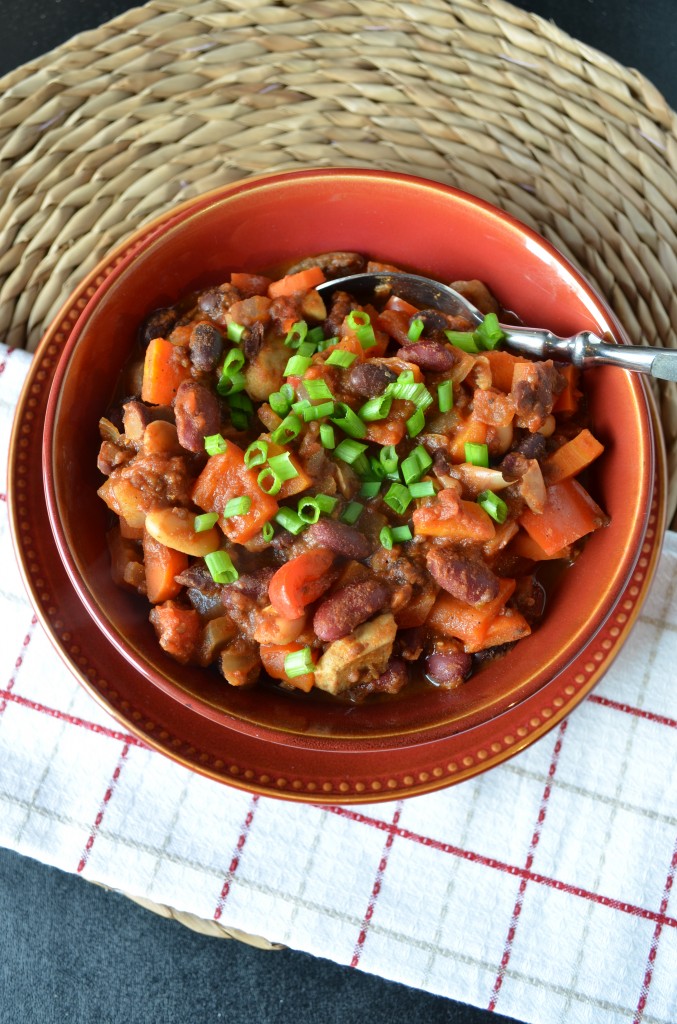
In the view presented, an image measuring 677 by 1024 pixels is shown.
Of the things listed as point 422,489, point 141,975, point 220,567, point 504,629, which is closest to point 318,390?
point 422,489

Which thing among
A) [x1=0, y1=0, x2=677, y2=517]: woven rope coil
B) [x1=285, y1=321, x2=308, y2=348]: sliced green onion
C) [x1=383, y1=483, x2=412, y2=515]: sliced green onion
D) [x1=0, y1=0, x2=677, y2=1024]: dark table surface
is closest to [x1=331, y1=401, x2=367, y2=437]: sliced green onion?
[x1=383, y1=483, x2=412, y2=515]: sliced green onion

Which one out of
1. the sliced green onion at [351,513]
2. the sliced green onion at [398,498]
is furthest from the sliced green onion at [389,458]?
the sliced green onion at [351,513]

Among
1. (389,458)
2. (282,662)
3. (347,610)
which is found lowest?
(282,662)

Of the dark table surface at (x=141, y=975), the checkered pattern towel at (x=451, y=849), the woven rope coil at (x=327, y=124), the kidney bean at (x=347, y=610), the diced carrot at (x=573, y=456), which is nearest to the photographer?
the kidney bean at (x=347, y=610)

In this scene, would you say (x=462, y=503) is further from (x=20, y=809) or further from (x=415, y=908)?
(x=20, y=809)

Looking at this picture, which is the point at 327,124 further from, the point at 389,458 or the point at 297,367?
the point at 389,458

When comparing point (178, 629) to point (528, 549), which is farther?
point (528, 549)

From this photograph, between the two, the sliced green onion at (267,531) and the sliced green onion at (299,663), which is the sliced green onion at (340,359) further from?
the sliced green onion at (299,663)
